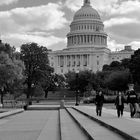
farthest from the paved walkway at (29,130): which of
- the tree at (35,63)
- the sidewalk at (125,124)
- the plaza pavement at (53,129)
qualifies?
the tree at (35,63)

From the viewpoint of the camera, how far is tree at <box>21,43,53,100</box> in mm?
92750

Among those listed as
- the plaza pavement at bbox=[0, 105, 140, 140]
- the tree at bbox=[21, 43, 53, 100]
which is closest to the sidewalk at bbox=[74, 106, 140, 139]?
the plaza pavement at bbox=[0, 105, 140, 140]

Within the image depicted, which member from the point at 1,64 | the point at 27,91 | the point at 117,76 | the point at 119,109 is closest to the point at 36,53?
the point at 27,91

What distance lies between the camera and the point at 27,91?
9106cm

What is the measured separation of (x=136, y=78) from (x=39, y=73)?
20.5 meters

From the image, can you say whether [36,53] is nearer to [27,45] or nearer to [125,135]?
[27,45]

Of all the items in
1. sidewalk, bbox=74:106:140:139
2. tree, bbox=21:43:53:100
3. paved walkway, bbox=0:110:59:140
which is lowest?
paved walkway, bbox=0:110:59:140

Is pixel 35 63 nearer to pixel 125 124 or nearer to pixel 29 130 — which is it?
pixel 29 130

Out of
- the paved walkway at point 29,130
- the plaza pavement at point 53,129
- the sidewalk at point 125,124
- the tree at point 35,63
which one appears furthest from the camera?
the tree at point 35,63

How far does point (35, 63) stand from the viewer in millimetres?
94000

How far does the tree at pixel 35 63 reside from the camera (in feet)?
304

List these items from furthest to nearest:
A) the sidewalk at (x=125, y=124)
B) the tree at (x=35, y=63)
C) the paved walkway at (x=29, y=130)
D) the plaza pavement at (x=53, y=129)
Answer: the tree at (x=35, y=63) → the paved walkway at (x=29, y=130) → the plaza pavement at (x=53, y=129) → the sidewalk at (x=125, y=124)

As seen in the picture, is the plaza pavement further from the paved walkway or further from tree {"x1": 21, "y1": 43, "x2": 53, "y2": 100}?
tree {"x1": 21, "y1": 43, "x2": 53, "y2": 100}

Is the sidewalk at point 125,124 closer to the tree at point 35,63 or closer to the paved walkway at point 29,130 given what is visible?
the paved walkway at point 29,130
